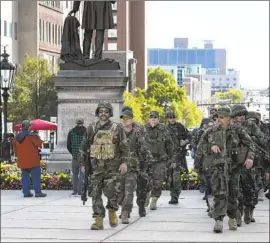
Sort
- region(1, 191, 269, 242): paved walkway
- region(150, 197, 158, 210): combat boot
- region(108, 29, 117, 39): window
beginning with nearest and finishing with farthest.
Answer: region(1, 191, 269, 242): paved walkway < region(150, 197, 158, 210): combat boot < region(108, 29, 117, 39): window

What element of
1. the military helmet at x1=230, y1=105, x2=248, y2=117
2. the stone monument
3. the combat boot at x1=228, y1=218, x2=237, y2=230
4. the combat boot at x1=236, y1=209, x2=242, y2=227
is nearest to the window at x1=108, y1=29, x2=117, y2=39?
the stone monument

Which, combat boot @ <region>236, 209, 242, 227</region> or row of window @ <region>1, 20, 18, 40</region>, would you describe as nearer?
combat boot @ <region>236, 209, 242, 227</region>

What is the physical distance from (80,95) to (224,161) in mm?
10001

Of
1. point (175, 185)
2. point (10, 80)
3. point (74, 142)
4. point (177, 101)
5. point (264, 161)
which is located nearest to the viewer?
point (264, 161)

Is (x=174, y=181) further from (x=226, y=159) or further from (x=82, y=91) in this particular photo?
(x=226, y=159)

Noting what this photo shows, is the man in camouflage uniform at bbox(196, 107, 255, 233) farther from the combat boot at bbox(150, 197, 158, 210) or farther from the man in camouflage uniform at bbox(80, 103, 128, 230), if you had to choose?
the combat boot at bbox(150, 197, 158, 210)

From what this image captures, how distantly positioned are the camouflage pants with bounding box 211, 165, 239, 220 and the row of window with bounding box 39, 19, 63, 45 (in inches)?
3313

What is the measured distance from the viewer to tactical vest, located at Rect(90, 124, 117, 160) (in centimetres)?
1405

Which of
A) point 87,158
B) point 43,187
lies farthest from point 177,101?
point 87,158

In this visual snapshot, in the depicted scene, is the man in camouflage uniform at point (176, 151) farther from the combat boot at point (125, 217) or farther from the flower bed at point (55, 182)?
the combat boot at point (125, 217)

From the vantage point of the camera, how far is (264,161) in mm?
16484

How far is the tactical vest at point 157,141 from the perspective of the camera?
17.8 metres

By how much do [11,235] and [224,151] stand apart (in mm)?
3283

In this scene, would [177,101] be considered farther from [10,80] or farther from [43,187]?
[43,187]
